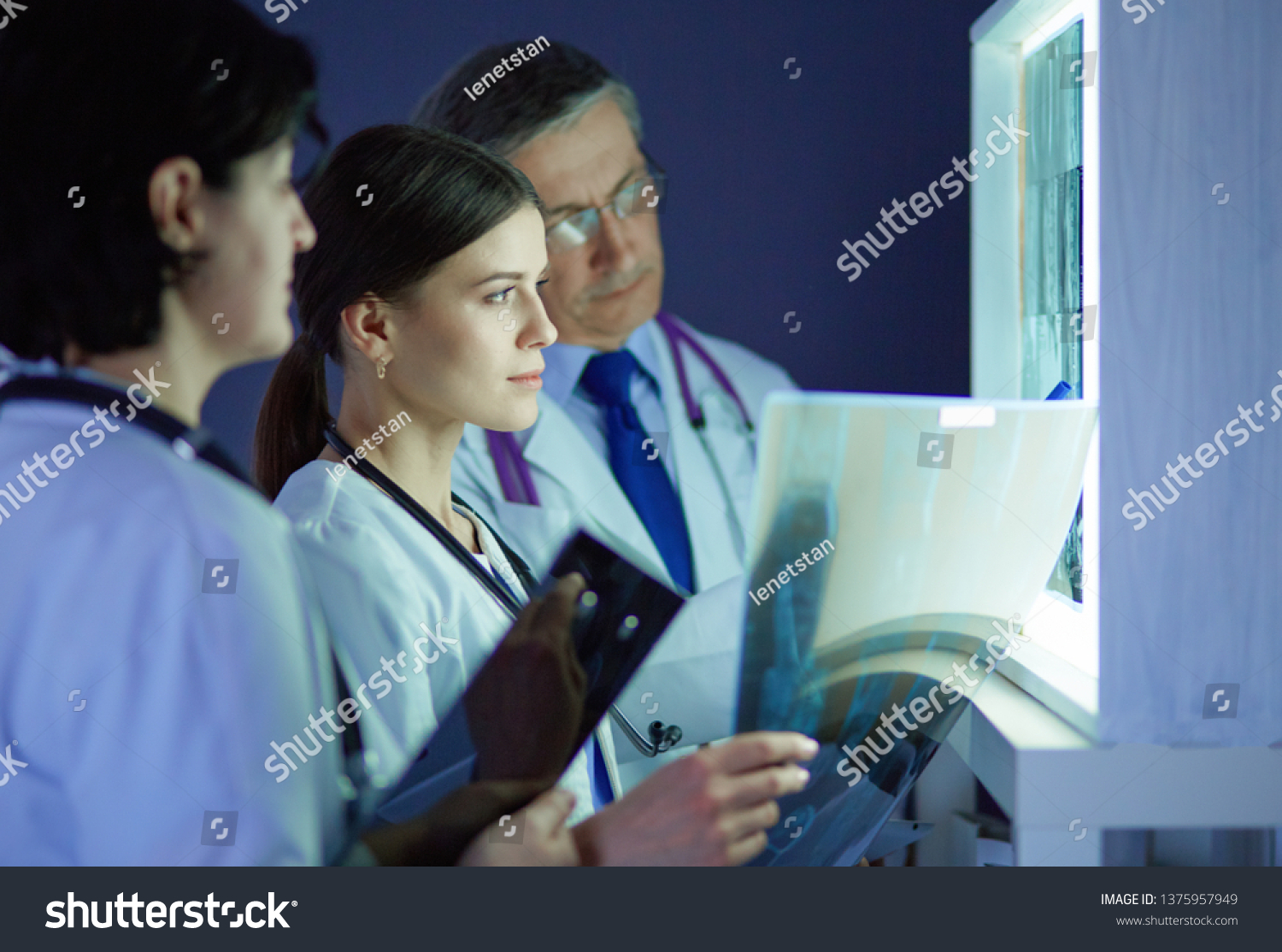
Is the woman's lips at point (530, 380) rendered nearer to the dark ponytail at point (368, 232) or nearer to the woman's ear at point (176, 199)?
the dark ponytail at point (368, 232)

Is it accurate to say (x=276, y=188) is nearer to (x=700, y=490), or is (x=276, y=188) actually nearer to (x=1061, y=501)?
(x=700, y=490)

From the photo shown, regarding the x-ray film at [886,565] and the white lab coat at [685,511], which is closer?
the x-ray film at [886,565]

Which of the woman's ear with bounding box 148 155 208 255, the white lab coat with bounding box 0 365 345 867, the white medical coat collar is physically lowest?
the white lab coat with bounding box 0 365 345 867

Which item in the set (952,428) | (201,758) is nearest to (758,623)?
(952,428)

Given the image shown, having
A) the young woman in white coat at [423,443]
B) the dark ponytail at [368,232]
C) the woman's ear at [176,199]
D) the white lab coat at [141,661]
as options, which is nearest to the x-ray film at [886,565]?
the young woman in white coat at [423,443]

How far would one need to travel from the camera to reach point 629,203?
3.42ft

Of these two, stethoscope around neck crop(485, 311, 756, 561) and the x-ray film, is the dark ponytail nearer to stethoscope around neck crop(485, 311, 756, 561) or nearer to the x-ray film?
stethoscope around neck crop(485, 311, 756, 561)

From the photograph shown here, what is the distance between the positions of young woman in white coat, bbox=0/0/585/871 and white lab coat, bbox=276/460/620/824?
3 cm

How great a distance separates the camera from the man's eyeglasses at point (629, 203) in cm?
103

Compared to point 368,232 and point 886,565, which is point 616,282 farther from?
point 886,565

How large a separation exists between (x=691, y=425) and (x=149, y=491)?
2.05 feet

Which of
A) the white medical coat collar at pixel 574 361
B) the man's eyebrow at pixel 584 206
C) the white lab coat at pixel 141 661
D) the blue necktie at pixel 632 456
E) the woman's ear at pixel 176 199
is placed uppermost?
the man's eyebrow at pixel 584 206

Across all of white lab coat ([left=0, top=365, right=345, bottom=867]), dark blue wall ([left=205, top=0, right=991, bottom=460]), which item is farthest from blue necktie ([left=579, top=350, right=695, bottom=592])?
white lab coat ([left=0, top=365, right=345, bottom=867])

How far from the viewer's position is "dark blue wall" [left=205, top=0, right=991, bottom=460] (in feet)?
3.36
